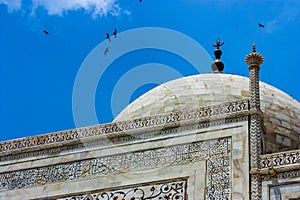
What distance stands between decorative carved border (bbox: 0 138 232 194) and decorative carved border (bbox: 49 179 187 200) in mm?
258

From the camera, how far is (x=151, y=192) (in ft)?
27.9

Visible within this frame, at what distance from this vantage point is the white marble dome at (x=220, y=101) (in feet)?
34.8

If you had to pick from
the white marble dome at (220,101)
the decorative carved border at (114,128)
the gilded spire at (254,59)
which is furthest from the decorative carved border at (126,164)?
the white marble dome at (220,101)

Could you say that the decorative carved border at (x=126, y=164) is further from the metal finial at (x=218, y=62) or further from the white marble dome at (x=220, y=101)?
the metal finial at (x=218, y=62)

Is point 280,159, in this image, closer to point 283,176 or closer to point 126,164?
point 283,176

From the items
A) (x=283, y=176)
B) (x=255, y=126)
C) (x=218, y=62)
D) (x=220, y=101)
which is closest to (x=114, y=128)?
(x=255, y=126)

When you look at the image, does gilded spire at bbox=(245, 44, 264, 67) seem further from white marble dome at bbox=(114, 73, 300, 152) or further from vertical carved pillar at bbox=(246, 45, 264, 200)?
white marble dome at bbox=(114, 73, 300, 152)

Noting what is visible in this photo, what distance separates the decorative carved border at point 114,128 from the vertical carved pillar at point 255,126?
13cm

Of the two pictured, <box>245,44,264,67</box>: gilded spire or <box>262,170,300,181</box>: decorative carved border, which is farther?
<box>245,44,264,67</box>: gilded spire

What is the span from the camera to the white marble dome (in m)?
10.6

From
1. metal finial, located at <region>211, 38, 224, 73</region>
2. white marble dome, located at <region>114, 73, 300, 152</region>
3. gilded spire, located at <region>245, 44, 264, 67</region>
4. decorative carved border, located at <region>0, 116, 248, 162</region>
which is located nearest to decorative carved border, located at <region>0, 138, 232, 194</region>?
decorative carved border, located at <region>0, 116, 248, 162</region>

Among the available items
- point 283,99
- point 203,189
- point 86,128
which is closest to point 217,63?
point 283,99

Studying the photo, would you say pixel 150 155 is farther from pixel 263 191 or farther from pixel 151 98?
pixel 151 98

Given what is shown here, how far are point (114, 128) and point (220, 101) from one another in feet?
7.19
